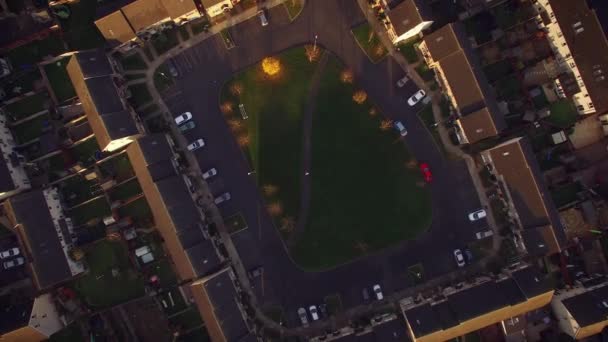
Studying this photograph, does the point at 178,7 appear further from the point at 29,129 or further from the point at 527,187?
the point at 527,187

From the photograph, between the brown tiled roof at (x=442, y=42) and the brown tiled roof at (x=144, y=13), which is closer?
the brown tiled roof at (x=442, y=42)

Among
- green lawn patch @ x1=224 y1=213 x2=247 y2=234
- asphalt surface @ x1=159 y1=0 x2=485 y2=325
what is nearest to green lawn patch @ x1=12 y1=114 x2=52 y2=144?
asphalt surface @ x1=159 y1=0 x2=485 y2=325

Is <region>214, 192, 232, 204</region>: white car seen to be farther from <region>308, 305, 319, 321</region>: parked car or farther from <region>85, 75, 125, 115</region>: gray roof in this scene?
<region>308, 305, 319, 321</region>: parked car

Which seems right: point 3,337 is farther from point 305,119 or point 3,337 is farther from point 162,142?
point 305,119

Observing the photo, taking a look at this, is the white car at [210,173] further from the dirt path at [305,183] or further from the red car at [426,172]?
the red car at [426,172]

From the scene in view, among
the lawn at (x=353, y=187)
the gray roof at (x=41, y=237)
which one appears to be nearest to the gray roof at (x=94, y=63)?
the gray roof at (x=41, y=237)

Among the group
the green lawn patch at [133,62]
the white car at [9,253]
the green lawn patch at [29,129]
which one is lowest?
the white car at [9,253]
